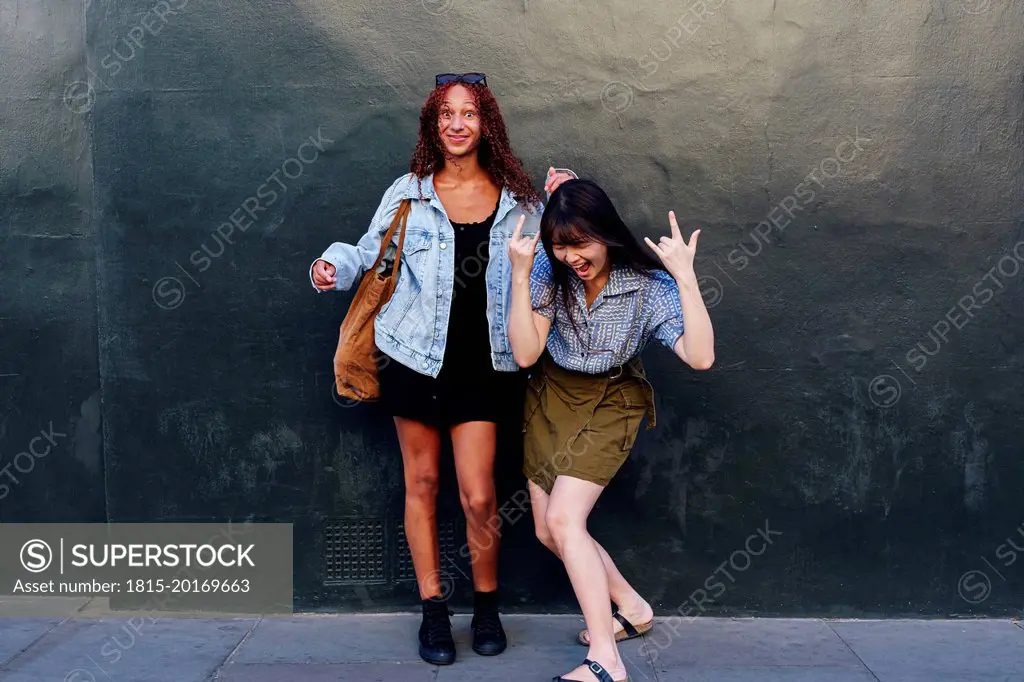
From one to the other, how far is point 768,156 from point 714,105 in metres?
0.31

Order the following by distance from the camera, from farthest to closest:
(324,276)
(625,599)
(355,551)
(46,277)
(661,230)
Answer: (46,277)
(355,551)
(661,230)
(625,599)
(324,276)

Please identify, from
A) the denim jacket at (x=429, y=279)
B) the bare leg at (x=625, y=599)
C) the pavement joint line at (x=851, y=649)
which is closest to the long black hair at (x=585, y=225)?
the denim jacket at (x=429, y=279)

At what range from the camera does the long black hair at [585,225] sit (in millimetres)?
3639

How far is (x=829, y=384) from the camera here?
179 inches

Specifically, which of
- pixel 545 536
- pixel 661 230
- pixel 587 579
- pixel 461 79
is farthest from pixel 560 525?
pixel 461 79

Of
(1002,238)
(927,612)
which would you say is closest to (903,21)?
(1002,238)

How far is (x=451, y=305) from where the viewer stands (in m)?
4.05

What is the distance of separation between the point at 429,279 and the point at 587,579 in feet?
4.12

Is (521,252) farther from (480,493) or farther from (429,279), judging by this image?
(480,493)

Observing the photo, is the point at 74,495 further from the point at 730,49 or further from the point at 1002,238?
the point at 1002,238

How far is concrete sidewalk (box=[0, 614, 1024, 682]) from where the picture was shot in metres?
4.01

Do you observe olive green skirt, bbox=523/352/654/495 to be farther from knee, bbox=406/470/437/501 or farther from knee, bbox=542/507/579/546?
knee, bbox=406/470/437/501

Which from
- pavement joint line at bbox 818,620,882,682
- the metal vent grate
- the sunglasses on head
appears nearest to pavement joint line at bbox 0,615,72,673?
the metal vent grate

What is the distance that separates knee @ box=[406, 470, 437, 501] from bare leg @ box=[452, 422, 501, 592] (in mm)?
111
